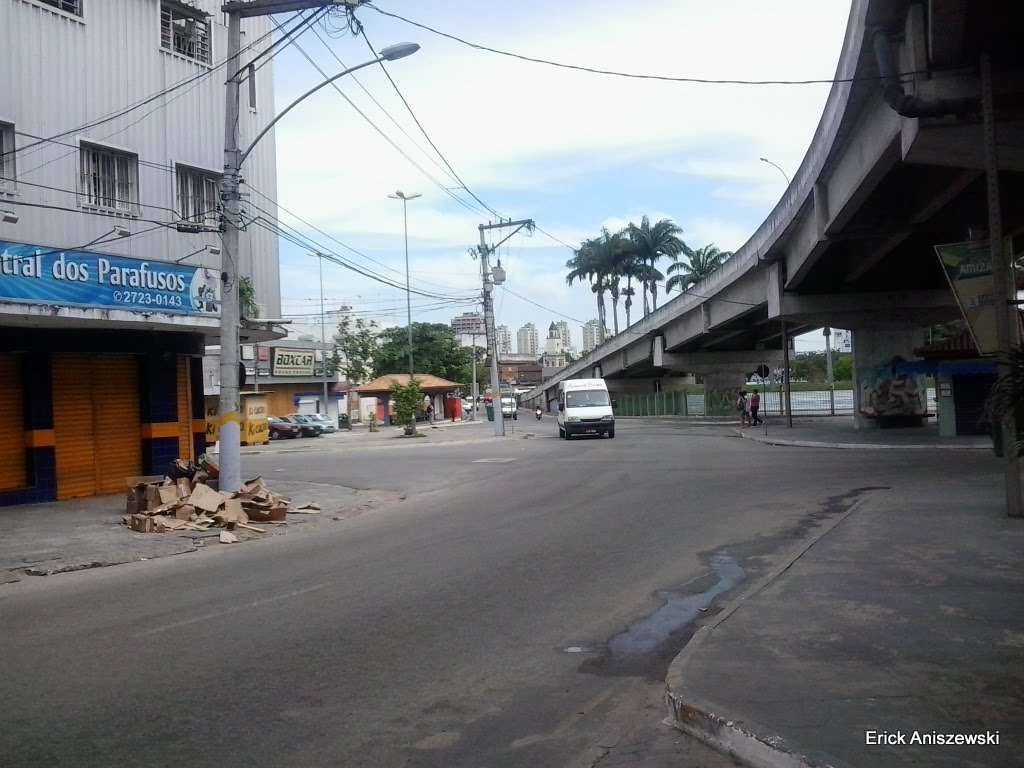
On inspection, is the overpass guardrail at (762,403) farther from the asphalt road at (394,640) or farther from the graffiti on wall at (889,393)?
the asphalt road at (394,640)

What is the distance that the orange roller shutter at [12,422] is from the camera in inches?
676

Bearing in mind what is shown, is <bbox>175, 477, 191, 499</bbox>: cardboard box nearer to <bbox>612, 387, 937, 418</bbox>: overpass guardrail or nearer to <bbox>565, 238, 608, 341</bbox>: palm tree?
<bbox>612, 387, 937, 418</bbox>: overpass guardrail

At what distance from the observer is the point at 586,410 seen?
1476 inches

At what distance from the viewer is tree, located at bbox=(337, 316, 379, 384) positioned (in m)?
69.0

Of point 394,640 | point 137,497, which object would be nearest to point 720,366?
point 137,497

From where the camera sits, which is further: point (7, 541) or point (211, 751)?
point (7, 541)

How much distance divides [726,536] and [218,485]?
30.0ft

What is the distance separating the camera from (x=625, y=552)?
11.3 m

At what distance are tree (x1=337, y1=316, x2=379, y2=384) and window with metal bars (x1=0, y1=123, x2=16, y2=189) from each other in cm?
5312

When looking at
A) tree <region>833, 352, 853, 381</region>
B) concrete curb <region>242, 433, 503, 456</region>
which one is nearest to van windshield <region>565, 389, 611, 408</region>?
concrete curb <region>242, 433, 503, 456</region>

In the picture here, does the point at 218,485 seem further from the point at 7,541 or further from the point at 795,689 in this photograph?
the point at 795,689

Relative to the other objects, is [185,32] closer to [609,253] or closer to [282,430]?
[282,430]

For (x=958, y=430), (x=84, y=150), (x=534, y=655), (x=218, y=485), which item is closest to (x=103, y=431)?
(x=218, y=485)

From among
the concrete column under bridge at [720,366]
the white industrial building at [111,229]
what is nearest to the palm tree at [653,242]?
the concrete column under bridge at [720,366]
